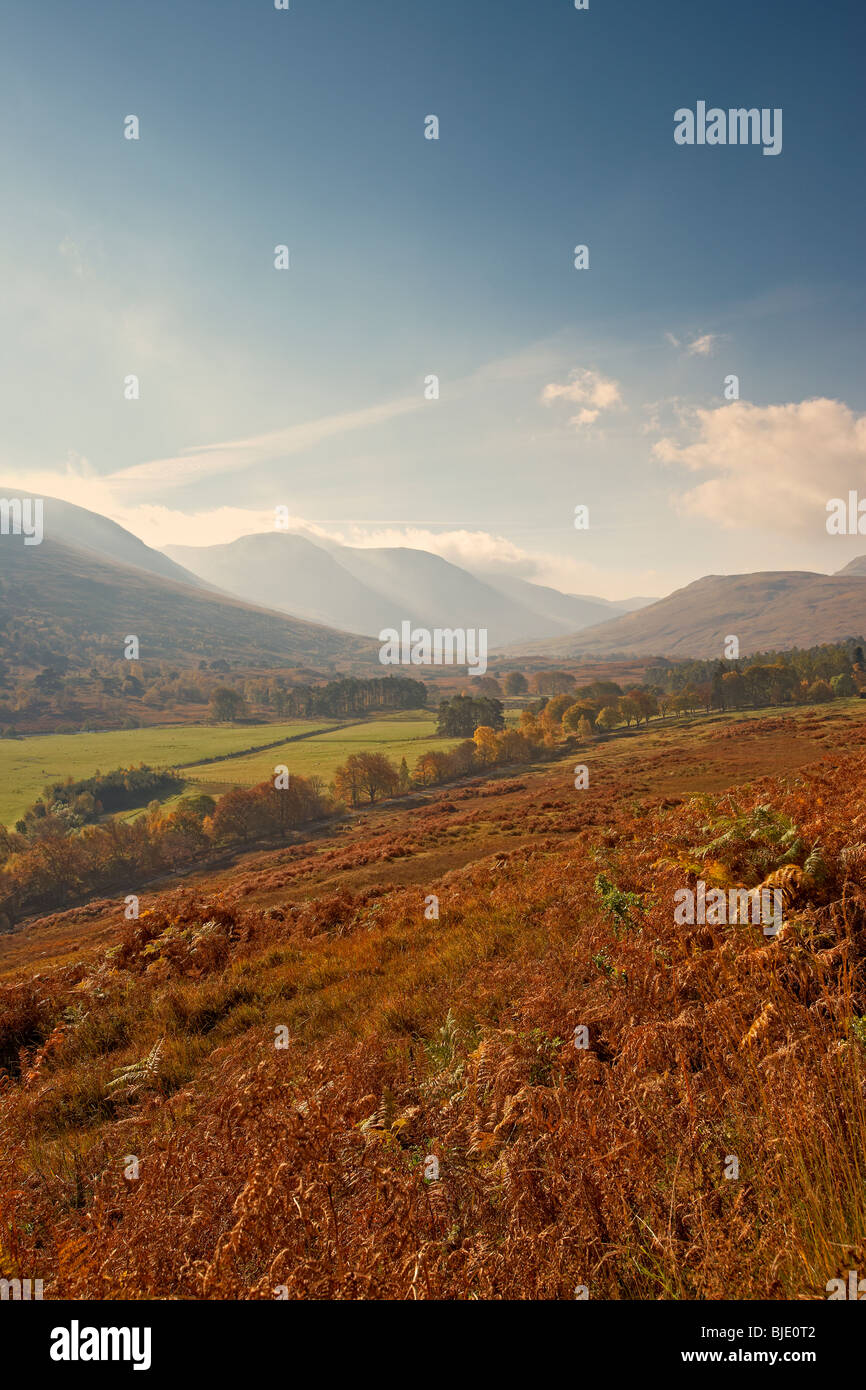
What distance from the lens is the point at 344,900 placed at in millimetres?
16094

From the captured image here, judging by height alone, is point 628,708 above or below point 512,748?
above

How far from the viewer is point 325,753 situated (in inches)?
4818

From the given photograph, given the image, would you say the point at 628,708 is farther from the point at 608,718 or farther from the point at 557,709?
the point at 557,709

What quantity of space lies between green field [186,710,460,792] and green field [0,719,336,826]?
14165 millimetres

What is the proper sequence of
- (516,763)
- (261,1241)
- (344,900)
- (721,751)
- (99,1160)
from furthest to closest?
(516,763)
(721,751)
(344,900)
(99,1160)
(261,1241)

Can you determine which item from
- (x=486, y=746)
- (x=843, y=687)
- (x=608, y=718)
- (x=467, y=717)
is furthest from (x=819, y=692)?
(x=467, y=717)

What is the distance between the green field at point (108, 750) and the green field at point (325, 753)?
14.2 meters

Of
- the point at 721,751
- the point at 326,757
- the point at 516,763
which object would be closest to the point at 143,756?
the point at 326,757

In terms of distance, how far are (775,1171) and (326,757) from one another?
11693cm

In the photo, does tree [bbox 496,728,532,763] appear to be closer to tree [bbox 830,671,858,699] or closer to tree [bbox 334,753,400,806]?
tree [bbox 334,753,400,806]

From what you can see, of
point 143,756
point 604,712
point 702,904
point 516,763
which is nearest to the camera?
point 702,904

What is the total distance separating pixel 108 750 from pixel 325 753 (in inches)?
2837

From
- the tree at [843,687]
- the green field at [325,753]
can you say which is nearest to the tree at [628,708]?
the green field at [325,753]
